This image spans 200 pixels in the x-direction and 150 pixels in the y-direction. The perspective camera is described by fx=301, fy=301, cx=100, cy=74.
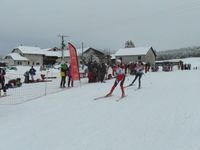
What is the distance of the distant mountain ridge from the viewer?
109 m

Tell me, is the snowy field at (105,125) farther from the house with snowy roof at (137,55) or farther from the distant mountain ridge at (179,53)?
the distant mountain ridge at (179,53)

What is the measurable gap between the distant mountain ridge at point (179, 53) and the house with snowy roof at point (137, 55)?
21.6m

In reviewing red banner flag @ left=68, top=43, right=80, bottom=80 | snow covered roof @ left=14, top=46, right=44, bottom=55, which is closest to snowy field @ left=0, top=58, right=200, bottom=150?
red banner flag @ left=68, top=43, right=80, bottom=80

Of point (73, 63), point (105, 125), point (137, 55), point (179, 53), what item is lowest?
point (105, 125)

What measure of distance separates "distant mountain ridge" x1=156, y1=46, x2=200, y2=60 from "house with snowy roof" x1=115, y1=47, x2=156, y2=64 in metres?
21.6

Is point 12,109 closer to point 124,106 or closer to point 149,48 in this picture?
point 124,106

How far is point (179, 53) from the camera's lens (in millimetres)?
115500

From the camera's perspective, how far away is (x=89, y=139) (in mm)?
6969

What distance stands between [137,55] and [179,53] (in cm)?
3448

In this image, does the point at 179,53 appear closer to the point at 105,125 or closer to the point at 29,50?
the point at 29,50

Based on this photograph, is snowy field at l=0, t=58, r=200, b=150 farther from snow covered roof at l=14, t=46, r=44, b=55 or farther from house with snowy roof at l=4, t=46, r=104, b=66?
snow covered roof at l=14, t=46, r=44, b=55

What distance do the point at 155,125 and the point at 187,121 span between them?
101cm

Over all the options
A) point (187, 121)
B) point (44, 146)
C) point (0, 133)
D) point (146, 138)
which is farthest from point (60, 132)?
point (187, 121)

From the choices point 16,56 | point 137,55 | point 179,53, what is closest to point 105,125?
point 137,55
